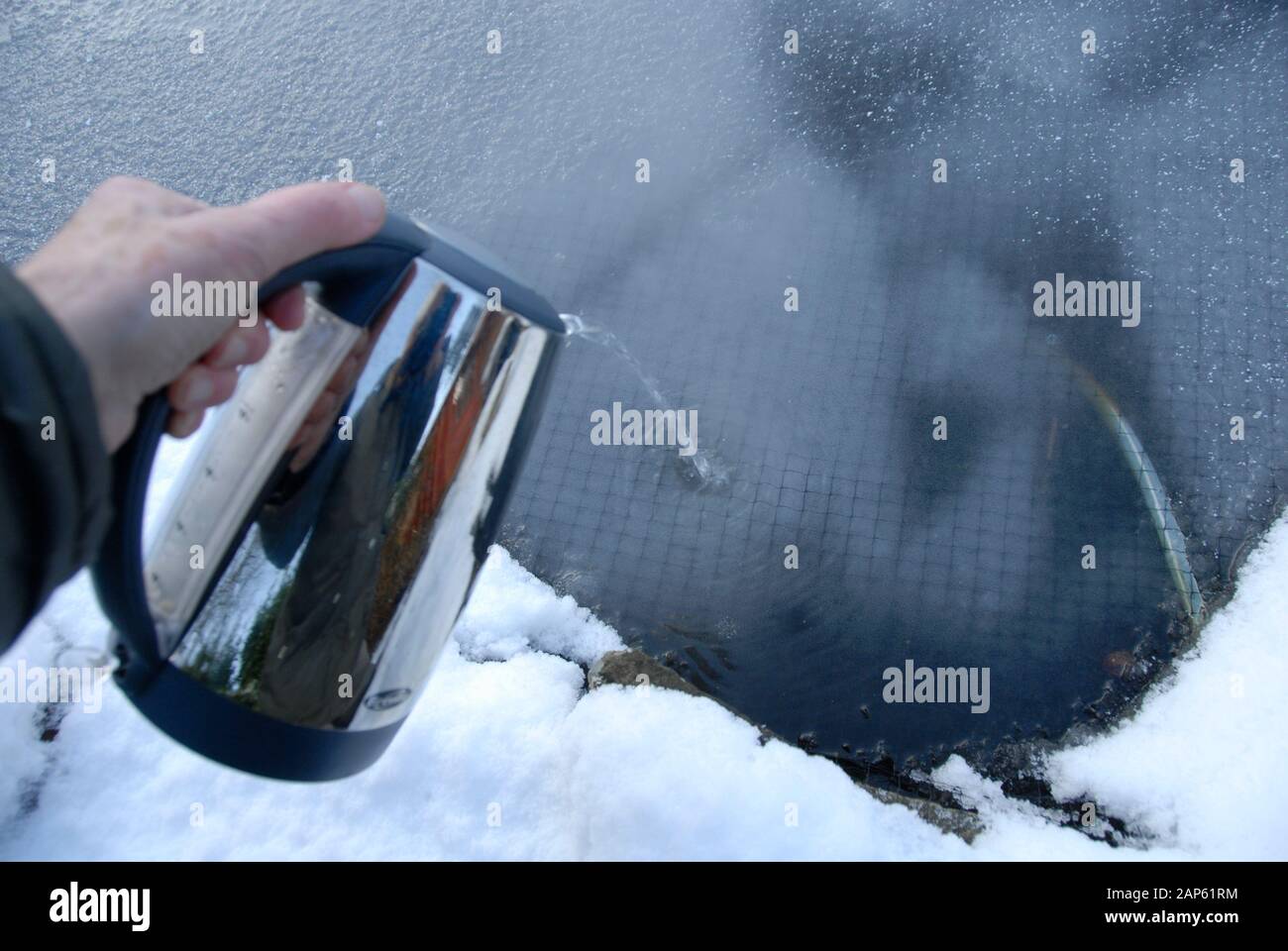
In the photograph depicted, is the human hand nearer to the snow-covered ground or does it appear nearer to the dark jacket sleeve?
the dark jacket sleeve

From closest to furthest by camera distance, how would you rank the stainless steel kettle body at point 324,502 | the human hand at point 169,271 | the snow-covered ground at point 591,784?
1. the human hand at point 169,271
2. the stainless steel kettle body at point 324,502
3. the snow-covered ground at point 591,784

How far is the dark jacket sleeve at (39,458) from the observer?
85 cm

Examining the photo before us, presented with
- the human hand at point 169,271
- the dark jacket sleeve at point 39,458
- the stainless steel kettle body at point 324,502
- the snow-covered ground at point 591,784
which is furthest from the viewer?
the snow-covered ground at point 591,784

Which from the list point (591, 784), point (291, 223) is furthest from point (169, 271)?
point (591, 784)

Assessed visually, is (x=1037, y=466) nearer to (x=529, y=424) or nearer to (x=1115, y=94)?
(x=1115, y=94)

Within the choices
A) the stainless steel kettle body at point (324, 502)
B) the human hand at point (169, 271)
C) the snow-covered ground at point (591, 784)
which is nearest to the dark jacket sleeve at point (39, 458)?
the human hand at point (169, 271)

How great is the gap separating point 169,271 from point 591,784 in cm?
128

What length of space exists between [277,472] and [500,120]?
7.28ft

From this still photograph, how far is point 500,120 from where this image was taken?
3191mm

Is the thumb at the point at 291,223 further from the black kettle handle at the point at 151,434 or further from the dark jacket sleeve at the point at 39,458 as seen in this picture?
the dark jacket sleeve at the point at 39,458

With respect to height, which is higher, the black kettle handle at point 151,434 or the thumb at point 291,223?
the thumb at point 291,223

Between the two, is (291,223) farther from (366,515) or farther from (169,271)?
(366,515)

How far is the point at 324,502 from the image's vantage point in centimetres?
135

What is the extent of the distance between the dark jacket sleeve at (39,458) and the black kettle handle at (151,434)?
155mm
